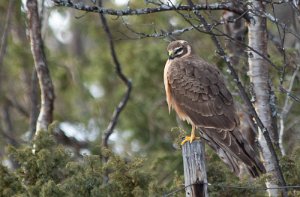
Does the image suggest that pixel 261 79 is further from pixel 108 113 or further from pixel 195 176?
pixel 108 113

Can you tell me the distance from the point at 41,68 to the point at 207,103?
295 centimetres

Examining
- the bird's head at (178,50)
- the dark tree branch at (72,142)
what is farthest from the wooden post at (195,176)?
the dark tree branch at (72,142)

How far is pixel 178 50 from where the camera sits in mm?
10297

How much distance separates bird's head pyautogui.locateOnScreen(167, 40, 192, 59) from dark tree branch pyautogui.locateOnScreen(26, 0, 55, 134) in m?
2.17

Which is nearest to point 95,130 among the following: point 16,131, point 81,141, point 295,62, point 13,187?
point 81,141

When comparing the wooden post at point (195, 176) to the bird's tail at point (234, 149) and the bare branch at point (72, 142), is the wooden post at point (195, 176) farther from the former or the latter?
the bare branch at point (72, 142)

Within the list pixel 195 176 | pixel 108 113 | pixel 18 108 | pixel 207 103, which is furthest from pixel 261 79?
pixel 18 108

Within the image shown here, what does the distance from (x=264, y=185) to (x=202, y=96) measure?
4.49 feet

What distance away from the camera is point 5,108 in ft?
57.3

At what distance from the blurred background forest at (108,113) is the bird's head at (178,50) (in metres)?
0.20

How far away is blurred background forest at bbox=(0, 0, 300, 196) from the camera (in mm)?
9070

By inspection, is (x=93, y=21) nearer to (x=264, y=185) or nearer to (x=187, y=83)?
(x=187, y=83)

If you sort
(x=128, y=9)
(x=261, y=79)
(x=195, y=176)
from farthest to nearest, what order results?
(x=261, y=79) → (x=128, y=9) → (x=195, y=176)

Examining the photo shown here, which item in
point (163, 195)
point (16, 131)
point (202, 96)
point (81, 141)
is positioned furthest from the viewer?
point (16, 131)
